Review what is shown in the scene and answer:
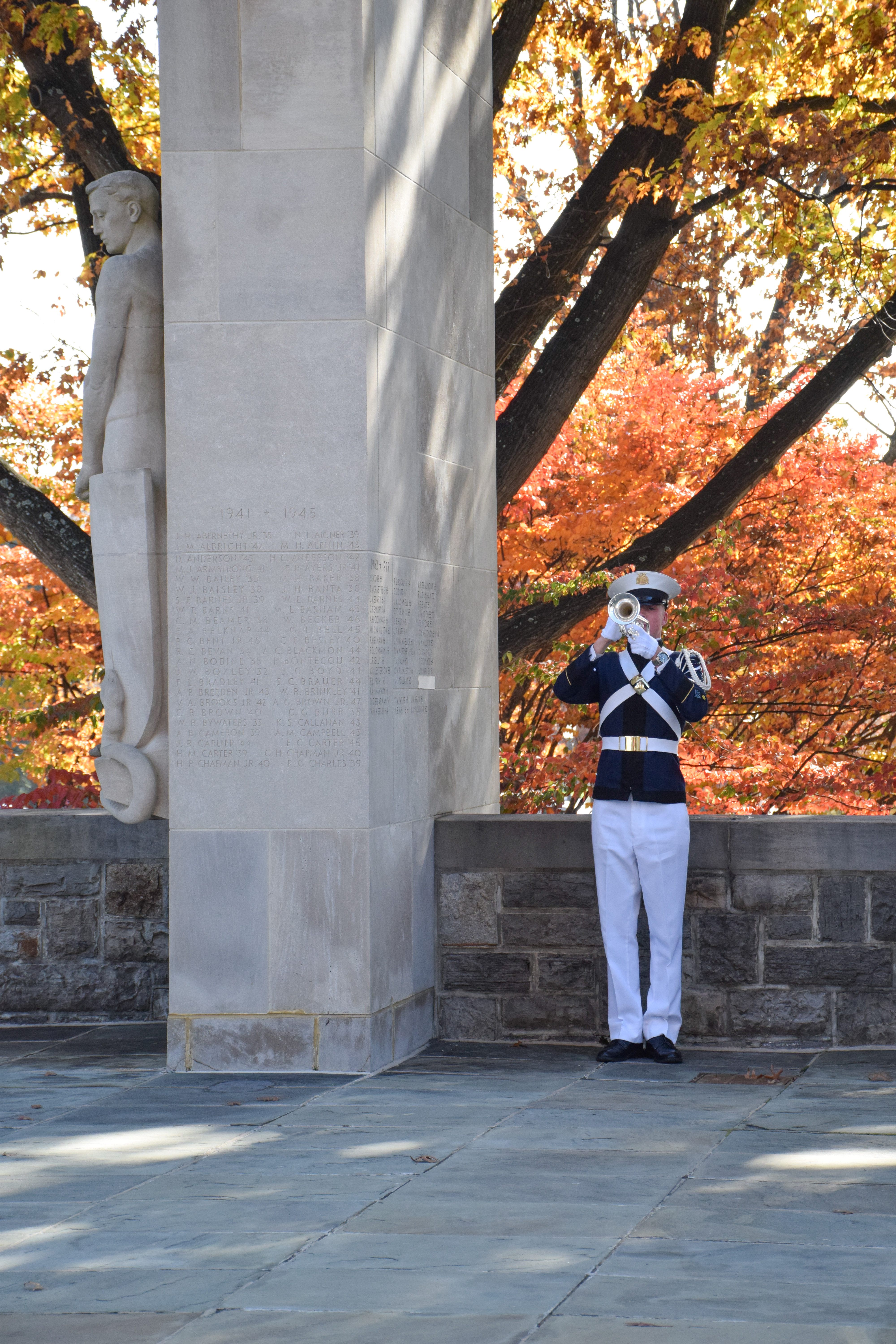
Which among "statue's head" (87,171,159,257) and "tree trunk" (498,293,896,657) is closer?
"statue's head" (87,171,159,257)

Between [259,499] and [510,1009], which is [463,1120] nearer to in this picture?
[510,1009]

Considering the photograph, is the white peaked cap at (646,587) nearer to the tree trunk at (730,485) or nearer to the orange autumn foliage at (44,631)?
the tree trunk at (730,485)

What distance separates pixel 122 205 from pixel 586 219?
4597 millimetres

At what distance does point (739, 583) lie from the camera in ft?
46.9

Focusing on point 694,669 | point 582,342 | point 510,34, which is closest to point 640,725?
point 694,669

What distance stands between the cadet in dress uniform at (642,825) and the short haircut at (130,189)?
270 cm

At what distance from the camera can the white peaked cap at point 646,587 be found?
290 inches

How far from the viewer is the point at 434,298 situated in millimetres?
7637

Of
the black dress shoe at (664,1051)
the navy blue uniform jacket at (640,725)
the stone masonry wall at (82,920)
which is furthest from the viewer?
the stone masonry wall at (82,920)

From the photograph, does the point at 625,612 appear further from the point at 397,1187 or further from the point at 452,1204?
the point at 452,1204

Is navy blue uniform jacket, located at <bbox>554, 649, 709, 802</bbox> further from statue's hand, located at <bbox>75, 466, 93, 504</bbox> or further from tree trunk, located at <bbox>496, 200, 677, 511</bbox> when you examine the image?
tree trunk, located at <bbox>496, 200, 677, 511</bbox>

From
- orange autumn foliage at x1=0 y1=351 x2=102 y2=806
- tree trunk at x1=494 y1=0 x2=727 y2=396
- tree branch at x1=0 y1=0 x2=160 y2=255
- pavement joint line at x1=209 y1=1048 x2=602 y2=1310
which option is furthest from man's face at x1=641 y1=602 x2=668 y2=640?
orange autumn foliage at x1=0 y1=351 x2=102 y2=806

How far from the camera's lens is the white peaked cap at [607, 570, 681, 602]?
24.2ft

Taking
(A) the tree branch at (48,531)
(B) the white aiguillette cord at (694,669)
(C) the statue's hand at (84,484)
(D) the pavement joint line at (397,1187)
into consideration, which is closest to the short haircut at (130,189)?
(C) the statue's hand at (84,484)
